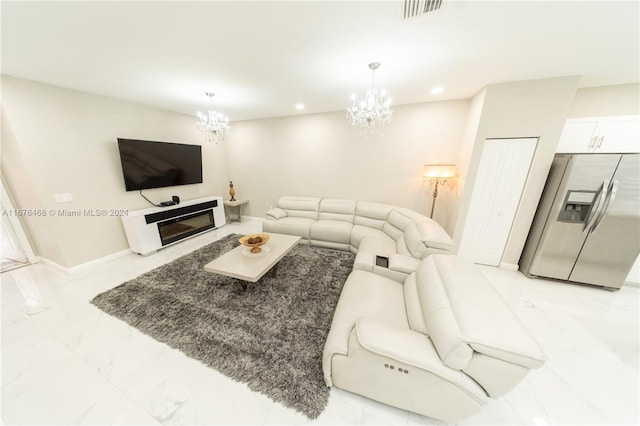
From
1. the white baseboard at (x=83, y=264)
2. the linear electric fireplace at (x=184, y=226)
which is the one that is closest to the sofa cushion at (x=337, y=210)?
the linear electric fireplace at (x=184, y=226)

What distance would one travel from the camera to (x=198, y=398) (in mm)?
1278

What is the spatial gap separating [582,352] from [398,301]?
63.7 inches

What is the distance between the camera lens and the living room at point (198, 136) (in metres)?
1.91

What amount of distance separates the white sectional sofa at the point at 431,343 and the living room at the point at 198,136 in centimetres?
29

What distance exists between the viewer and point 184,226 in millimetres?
3711

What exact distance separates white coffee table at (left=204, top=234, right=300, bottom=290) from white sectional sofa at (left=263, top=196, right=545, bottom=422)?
2.94 feet

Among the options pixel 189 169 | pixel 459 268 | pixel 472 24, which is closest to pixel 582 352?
pixel 459 268

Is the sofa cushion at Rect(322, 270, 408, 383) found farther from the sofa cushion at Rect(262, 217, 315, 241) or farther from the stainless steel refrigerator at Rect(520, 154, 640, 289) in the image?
the stainless steel refrigerator at Rect(520, 154, 640, 289)

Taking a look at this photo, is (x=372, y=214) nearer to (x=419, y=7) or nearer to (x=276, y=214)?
(x=276, y=214)

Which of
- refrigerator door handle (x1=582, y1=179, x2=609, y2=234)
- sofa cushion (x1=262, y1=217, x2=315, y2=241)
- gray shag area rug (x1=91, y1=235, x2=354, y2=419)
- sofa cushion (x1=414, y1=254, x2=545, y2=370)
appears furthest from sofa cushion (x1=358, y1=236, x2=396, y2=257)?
refrigerator door handle (x1=582, y1=179, x2=609, y2=234)

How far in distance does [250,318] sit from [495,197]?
351cm

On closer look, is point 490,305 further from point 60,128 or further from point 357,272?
point 60,128

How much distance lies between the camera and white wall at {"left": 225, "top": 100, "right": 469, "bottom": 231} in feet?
10.5

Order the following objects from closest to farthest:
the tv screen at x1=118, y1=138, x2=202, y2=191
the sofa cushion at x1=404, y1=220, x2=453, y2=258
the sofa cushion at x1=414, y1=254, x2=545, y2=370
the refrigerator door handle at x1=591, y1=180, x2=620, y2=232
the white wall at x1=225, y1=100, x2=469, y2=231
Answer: the sofa cushion at x1=414, y1=254, x2=545, y2=370 < the sofa cushion at x1=404, y1=220, x2=453, y2=258 < the refrigerator door handle at x1=591, y1=180, x2=620, y2=232 < the tv screen at x1=118, y1=138, x2=202, y2=191 < the white wall at x1=225, y1=100, x2=469, y2=231
